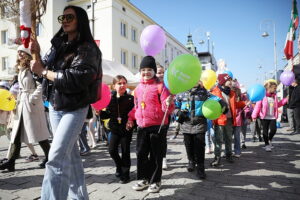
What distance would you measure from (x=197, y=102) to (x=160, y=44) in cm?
124

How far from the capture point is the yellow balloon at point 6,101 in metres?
3.91

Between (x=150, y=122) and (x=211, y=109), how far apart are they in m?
1.13

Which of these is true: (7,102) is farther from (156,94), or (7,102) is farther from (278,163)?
(278,163)

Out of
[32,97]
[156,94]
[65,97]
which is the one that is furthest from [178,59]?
[32,97]

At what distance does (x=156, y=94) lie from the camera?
2.96 meters

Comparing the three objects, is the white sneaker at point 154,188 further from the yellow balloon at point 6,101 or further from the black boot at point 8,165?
the yellow balloon at point 6,101

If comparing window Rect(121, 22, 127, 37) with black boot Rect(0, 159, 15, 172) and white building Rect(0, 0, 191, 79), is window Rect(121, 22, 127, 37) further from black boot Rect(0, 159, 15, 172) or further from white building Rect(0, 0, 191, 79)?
black boot Rect(0, 159, 15, 172)

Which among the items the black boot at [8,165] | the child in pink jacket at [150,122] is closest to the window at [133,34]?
the black boot at [8,165]

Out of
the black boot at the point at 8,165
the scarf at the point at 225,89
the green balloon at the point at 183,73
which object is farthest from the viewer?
the scarf at the point at 225,89

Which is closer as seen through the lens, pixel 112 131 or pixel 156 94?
pixel 156 94

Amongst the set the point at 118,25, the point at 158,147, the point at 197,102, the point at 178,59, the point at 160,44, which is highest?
the point at 118,25

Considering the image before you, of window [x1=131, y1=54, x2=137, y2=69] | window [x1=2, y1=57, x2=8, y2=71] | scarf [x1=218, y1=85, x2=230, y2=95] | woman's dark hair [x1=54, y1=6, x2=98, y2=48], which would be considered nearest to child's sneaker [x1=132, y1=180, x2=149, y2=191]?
woman's dark hair [x1=54, y1=6, x2=98, y2=48]

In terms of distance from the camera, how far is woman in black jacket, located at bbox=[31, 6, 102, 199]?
1.80m

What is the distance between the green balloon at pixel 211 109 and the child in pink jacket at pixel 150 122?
0.85 meters
